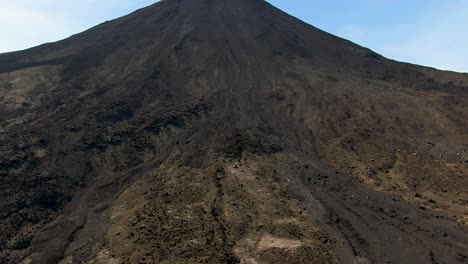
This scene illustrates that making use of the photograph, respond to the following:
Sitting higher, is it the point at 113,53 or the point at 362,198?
the point at 113,53

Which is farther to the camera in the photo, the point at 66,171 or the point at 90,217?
the point at 66,171

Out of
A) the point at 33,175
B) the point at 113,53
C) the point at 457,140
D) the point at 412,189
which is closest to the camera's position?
the point at 412,189

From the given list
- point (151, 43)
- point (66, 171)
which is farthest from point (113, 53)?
point (66, 171)

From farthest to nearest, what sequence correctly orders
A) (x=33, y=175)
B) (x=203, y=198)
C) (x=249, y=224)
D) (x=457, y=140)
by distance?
(x=457, y=140) → (x=33, y=175) → (x=203, y=198) → (x=249, y=224)

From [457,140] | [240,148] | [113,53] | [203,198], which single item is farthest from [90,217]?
[113,53]

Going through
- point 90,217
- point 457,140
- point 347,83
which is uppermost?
point 347,83

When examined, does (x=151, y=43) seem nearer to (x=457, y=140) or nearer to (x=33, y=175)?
(x=33, y=175)
